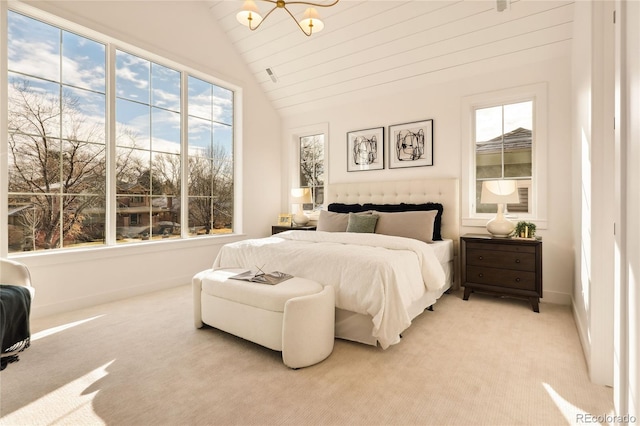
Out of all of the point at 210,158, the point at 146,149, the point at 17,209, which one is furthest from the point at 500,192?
the point at 17,209

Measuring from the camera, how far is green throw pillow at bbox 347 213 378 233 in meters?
3.79

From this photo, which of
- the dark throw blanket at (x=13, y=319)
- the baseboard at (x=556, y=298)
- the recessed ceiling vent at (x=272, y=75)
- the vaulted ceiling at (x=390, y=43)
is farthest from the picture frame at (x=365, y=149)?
the dark throw blanket at (x=13, y=319)

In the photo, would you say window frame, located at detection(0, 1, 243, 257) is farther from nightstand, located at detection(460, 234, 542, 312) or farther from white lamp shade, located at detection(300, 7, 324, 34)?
nightstand, located at detection(460, 234, 542, 312)

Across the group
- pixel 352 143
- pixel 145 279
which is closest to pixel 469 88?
pixel 352 143

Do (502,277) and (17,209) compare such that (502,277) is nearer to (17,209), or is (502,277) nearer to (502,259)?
(502,259)

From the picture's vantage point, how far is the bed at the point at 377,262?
2.29 m

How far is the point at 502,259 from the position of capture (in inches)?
131

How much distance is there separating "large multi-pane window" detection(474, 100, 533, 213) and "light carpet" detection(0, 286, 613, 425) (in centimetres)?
158

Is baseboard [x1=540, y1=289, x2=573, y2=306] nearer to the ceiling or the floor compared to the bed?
nearer to the floor

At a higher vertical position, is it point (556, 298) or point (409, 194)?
point (409, 194)

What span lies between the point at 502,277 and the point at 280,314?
7.95 ft

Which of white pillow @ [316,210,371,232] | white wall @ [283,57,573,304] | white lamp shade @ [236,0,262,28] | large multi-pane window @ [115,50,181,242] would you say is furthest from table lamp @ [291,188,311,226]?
white lamp shade @ [236,0,262,28]

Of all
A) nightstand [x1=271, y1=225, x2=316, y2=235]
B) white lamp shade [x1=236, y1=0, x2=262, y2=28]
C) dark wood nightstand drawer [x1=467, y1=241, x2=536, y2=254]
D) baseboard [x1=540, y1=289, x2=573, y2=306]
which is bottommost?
baseboard [x1=540, y1=289, x2=573, y2=306]

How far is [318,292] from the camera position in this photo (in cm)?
228
